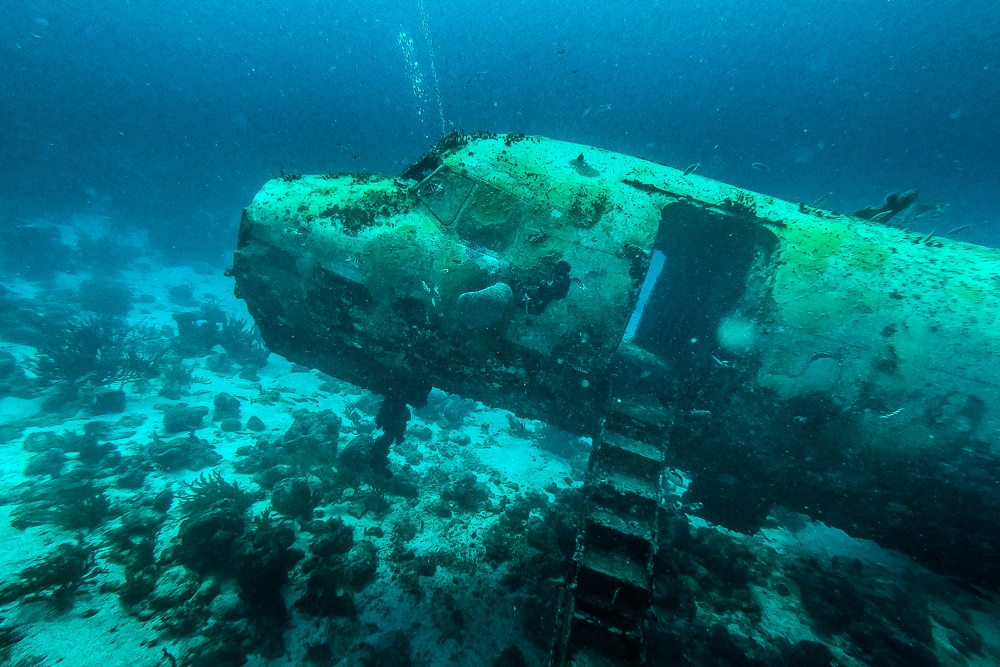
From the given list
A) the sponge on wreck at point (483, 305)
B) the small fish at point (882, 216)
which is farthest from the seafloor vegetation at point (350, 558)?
the small fish at point (882, 216)

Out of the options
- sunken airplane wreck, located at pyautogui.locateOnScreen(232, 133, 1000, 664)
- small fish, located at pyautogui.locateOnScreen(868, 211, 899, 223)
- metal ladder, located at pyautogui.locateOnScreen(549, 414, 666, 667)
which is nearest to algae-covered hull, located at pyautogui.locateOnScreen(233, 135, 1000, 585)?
sunken airplane wreck, located at pyautogui.locateOnScreen(232, 133, 1000, 664)

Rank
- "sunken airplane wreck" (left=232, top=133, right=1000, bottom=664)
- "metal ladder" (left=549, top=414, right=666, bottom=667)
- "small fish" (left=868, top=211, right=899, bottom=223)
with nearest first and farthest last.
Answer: "metal ladder" (left=549, top=414, right=666, bottom=667) < "sunken airplane wreck" (left=232, top=133, right=1000, bottom=664) < "small fish" (left=868, top=211, right=899, bottom=223)

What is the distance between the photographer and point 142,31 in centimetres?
6322

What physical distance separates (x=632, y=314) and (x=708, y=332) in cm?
127

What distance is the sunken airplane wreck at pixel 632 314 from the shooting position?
3.69m

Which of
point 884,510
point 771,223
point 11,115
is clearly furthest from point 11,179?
point 884,510

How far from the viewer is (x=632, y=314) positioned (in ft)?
13.8

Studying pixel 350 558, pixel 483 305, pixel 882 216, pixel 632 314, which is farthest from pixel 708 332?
pixel 350 558

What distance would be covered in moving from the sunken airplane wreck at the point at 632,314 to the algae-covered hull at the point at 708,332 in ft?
0.07

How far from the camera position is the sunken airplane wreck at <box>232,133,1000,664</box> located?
12.1ft

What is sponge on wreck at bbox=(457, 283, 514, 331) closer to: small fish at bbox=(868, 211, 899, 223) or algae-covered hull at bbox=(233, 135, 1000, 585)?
algae-covered hull at bbox=(233, 135, 1000, 585)

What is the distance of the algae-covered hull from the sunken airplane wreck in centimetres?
2

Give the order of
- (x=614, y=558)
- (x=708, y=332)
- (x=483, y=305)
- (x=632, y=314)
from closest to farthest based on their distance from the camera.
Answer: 1. (x=614, y=558)
2. (x=483, y=305)
3. (x=632, y=314)
4. (x=708, y=332)

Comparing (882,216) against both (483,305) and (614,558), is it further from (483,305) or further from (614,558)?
(614,558)
